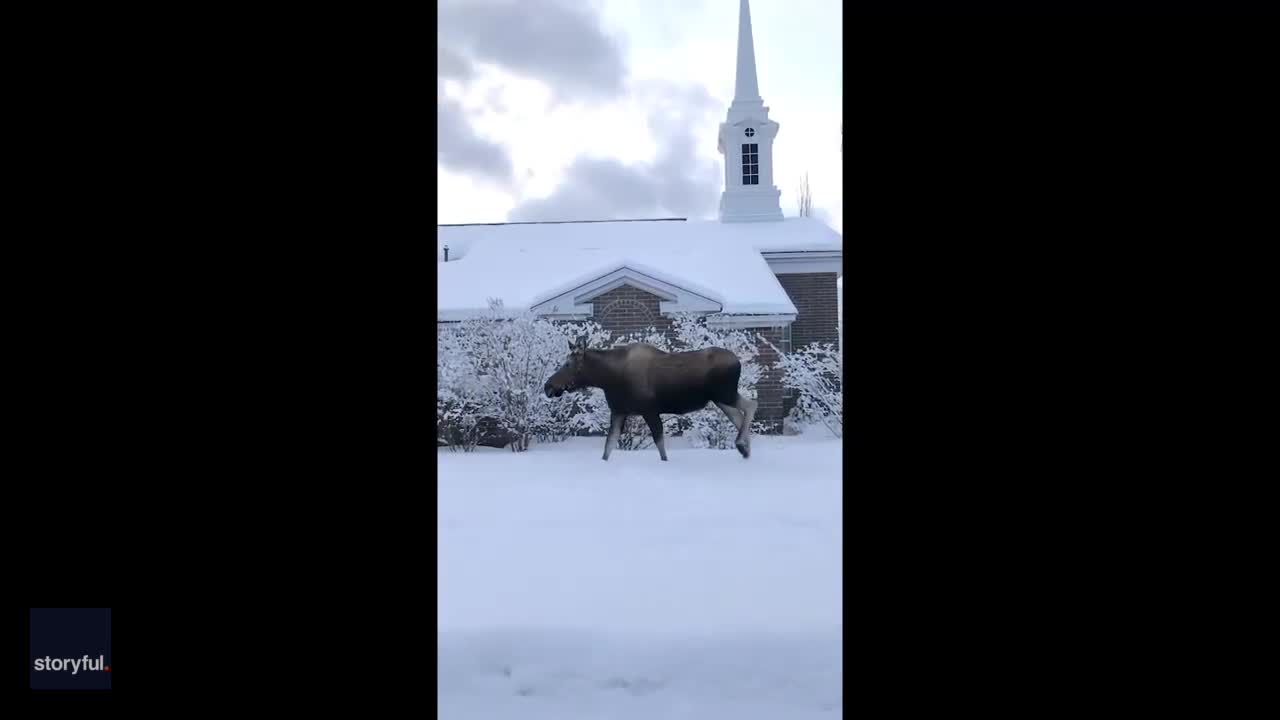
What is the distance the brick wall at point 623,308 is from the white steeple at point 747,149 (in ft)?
23.7

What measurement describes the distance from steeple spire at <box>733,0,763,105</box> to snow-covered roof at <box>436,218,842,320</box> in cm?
342

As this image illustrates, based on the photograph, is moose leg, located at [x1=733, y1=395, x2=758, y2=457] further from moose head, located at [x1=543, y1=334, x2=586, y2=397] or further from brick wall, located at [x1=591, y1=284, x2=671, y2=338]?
brick wall, located at [x1=591, y1=284, x2=671, y2=338]

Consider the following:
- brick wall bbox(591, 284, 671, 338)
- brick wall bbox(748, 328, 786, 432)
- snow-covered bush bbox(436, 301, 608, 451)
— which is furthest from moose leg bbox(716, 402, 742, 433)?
brick wall bbox(591, 284, 671, 338)

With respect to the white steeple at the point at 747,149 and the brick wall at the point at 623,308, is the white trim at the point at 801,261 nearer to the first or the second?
the white steeple at the point at 747,149

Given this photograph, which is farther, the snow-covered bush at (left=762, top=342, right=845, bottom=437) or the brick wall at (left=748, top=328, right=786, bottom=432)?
the brick wall at (left=748, top=328, right=786, bottom=432)

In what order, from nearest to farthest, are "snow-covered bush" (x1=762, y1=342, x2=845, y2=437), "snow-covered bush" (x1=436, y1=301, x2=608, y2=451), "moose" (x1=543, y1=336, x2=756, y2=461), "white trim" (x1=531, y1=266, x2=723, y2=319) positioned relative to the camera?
1. "moose" (x1=543, y1=336, x2=756, y2=461)
2. "snow-covered bush" (x1=436, y1=301, x2=608, y2=451)
3. "snow-covered bush" (x1=762, y1=342, x2=845, y2=437)
4. "white trim" (x1=531, y1=266, x2=723, y2=319)

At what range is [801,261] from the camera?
17328 mm

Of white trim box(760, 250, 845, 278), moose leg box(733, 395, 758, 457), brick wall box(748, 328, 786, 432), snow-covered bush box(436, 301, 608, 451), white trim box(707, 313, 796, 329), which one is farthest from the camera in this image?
white trim box(760, 250, 845, 278)

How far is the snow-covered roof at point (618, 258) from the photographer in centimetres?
1322

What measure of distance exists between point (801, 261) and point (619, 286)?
553 cm

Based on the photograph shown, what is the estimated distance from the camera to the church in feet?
43.3
